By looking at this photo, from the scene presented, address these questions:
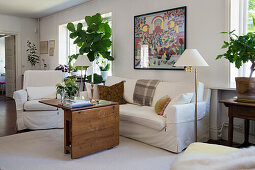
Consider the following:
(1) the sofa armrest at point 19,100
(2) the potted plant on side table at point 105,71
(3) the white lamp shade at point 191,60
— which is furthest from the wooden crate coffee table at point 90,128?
(2) the potted plant on side table at point 105,71

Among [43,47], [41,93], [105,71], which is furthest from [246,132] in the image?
[43,47]

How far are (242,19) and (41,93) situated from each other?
11.1 feet

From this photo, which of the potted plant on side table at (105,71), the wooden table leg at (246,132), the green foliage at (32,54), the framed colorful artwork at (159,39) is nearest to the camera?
the wooden table leg at (246,132)

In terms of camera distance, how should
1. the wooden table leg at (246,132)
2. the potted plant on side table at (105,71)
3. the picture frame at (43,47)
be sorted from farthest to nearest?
the picture frame at (43,47) < the potted plant on side table at (105,71) < the wooden table leg at (246,132)

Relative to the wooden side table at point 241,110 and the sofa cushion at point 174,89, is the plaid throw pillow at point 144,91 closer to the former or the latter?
the sofa cushion at point 174,89

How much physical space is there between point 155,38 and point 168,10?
1.62 feet

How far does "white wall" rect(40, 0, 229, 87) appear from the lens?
3275 mm

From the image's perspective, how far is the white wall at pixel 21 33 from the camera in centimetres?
698

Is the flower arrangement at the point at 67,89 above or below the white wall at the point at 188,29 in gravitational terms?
below

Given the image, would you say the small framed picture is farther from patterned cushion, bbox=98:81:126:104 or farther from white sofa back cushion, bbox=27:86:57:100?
patterned cushion, bbox=98:81:126:104

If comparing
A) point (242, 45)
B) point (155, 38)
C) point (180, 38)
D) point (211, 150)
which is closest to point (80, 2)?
point (155, 38)

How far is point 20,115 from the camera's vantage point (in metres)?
3.89

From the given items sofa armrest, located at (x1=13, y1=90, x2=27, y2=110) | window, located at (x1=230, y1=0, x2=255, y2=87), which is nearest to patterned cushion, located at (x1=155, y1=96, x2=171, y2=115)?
window, located at (x1=230, y1=0, x2=255, y2=87)

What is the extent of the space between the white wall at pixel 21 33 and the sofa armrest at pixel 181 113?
18.6 ft
